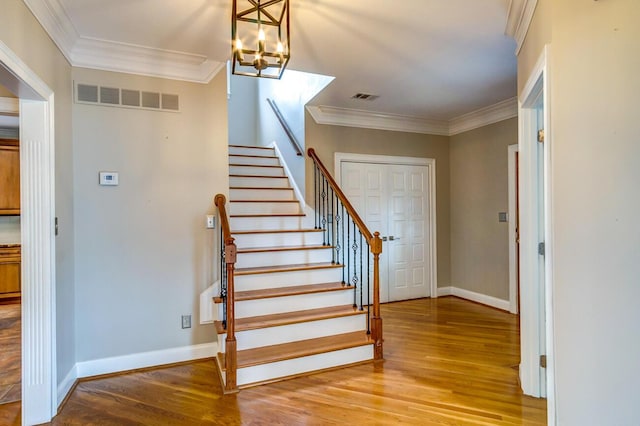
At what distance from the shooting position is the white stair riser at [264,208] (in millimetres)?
4027

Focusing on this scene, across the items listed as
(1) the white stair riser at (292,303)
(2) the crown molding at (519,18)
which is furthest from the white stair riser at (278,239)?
(2) the crown molding at (519,18)

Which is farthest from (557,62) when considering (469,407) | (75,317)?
(75,317)

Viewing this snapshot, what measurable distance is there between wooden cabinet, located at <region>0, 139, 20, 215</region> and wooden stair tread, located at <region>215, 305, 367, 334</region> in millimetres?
4154

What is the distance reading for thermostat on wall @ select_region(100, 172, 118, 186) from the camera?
9.12 feet

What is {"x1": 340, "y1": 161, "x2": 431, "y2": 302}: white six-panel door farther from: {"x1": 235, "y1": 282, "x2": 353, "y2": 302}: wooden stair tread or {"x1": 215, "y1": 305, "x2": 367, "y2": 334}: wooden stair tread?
{"x1": 215, "y1": 305, "x2": 367, "y2": 334}: wooden stair tread

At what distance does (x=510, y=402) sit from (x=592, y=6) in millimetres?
2277

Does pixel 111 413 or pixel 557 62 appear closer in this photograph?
pixel 557 62

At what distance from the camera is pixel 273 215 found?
4008mm

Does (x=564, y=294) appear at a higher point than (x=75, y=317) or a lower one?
higher

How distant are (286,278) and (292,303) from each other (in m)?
0.29

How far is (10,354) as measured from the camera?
3178mm

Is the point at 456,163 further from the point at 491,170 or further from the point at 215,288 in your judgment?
the point at 215,288

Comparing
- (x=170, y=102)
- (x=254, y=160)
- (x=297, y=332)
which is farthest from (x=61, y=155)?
(x=254, y=160)

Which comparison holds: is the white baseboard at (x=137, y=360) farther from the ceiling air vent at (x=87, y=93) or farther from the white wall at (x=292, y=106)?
the white wall at (x=292, y=106)
